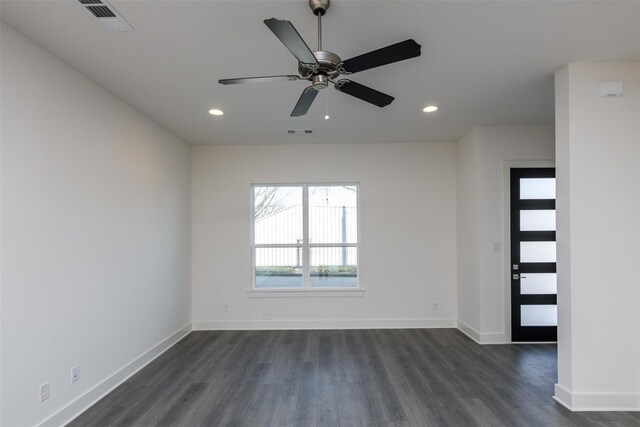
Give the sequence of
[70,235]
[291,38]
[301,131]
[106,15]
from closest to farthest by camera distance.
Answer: [291,38], [106,15], [70,235], [301,131]

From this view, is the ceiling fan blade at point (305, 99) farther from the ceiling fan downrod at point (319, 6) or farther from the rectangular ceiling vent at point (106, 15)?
the rectangular ceiling vent at point (106, 15)

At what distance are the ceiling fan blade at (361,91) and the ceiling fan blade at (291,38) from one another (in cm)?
33

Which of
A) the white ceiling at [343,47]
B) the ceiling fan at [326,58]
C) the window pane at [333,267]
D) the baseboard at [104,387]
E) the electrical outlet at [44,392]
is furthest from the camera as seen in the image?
the window pane at [333,267]

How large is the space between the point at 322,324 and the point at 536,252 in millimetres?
3027

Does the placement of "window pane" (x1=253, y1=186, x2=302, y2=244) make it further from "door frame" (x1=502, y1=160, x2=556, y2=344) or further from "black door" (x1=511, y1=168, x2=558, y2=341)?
"black door" (x1=511, y1=168, x2=558, y2=341)

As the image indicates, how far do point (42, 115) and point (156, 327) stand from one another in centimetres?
253

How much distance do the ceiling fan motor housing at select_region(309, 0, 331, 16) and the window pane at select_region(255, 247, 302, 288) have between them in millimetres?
3597

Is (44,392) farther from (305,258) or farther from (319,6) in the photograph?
(305,258)

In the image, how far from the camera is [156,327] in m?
3.83

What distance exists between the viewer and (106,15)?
6.35 ft

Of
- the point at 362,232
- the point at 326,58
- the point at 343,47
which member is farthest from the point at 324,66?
the point at 362,232

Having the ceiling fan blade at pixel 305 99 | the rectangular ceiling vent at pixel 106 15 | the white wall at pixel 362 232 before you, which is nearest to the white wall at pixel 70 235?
the rectangular ceiling vent at pixel 106 15

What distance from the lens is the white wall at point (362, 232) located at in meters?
4.87

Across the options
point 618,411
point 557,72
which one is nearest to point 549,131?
point 557,72
